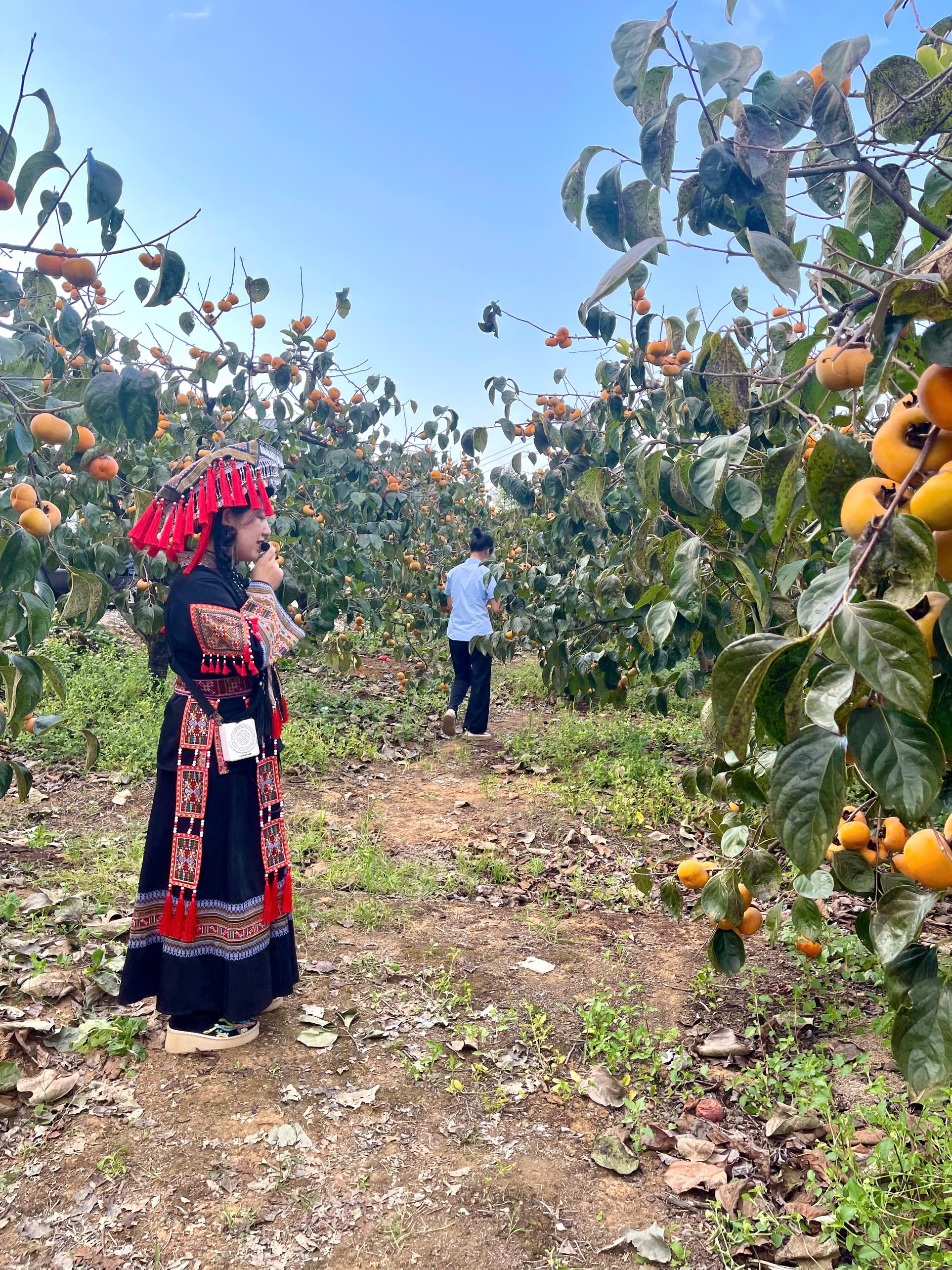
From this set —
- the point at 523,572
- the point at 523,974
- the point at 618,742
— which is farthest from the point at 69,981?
the point at 523,572

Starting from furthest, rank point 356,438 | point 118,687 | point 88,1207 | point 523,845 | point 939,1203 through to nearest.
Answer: point 356,438
point 118,687
point 523,845
point 88,1207
point 939,1203

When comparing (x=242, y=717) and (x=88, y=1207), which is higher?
(x=242, y=717)

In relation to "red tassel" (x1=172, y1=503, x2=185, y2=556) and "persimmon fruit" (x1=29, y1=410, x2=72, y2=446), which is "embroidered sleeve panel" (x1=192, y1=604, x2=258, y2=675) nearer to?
"red tassel" (x1=172, y1=503, x2=185, y2=556)

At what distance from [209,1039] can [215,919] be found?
1.16ft

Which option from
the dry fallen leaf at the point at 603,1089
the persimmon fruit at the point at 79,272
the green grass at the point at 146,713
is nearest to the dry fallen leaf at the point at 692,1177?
the dry fallen leaf at the point at 603,1089

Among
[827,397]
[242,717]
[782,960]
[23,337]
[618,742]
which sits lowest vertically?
[782,960]

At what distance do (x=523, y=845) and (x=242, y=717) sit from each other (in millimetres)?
2148

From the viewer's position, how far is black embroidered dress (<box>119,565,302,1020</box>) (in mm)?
2525

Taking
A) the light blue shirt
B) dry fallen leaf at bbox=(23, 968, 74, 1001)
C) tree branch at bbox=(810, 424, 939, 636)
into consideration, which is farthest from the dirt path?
the light blue shirt

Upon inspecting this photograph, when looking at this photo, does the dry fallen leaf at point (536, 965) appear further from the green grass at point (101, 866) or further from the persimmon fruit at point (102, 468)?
the persimmon fruit at point (102, 468)

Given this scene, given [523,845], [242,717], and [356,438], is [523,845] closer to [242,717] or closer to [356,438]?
[242,717]

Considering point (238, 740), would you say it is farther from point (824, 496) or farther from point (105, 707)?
point (105, 707)

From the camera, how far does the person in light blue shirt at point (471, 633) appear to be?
6.77 m

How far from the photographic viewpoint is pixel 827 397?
126cm
